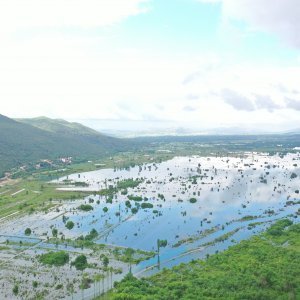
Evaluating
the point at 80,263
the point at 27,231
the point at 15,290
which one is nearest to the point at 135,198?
the point at 27,231

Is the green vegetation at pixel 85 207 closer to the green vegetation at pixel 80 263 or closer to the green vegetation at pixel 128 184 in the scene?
the green vegetation at pixel 128 184

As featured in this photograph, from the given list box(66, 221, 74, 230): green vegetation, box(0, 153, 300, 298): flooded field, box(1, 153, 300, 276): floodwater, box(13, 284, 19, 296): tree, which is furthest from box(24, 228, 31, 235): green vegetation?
box(13, 284, 19, 296): tree

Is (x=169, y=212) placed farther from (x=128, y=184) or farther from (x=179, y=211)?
(x=128, y=184)

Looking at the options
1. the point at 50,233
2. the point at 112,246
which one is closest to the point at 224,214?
the point at 112,246

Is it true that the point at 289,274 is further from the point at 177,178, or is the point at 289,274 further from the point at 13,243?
the point at 177,178

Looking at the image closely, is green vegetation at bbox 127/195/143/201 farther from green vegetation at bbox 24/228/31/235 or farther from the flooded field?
green vegetation at bbox 24/228/31/235
